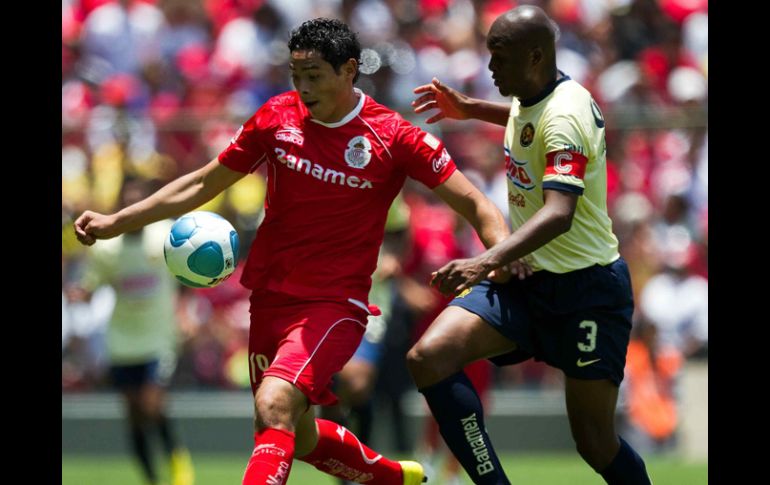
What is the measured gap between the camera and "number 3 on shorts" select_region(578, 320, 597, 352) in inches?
255

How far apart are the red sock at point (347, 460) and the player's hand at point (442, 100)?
1843mm

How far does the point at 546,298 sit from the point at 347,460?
144cm

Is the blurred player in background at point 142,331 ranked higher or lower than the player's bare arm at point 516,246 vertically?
lower

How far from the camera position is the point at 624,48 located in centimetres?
1559

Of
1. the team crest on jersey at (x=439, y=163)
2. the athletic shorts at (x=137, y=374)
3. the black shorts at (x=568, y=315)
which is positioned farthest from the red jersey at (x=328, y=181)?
the athletic shorts at (x=137, y=374)

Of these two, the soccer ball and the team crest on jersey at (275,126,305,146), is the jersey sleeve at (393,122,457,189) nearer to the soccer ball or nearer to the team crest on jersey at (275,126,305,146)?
the team crest on jersey at (275,126,305,146)

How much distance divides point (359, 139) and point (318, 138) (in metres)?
0.21

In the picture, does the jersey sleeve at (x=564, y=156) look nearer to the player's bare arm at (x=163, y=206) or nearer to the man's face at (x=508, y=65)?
the man's face at (x=508, y=65)

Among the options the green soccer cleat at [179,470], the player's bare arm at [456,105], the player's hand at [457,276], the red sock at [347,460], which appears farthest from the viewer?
the green soccer cleat at [179,470]

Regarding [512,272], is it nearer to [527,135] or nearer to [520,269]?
[520,269]

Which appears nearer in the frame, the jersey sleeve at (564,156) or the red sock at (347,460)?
the jersey sleeve at (564,156)

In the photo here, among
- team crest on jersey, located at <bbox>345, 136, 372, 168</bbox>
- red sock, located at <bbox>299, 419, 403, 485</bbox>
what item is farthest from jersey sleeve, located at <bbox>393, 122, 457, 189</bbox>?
red sock, located at <bbox>299, 419, 403, 485</bbox>

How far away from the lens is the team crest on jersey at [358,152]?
6684 millimetres

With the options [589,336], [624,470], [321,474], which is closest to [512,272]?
[589,336]
